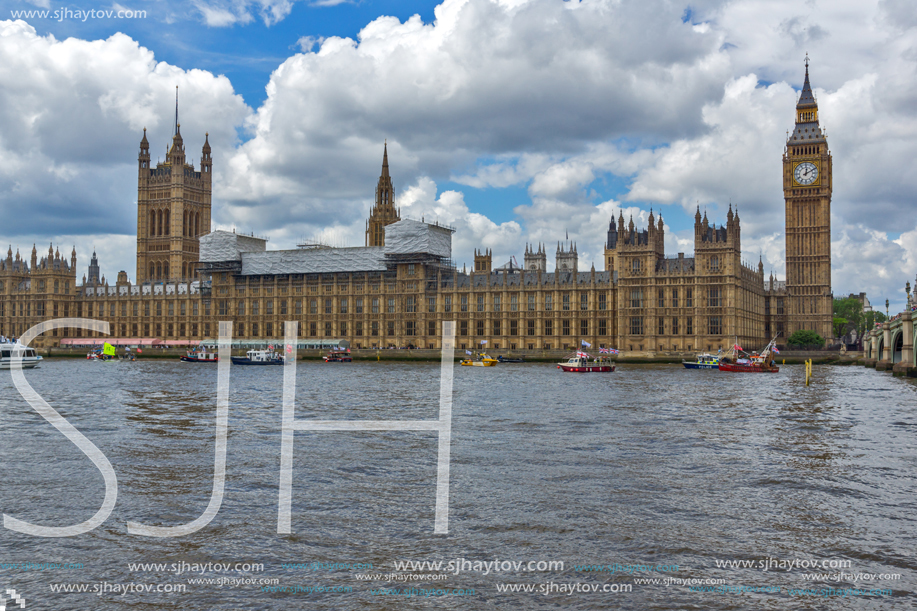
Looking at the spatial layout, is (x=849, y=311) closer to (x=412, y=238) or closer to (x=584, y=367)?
Answer: (x=412, y=238)

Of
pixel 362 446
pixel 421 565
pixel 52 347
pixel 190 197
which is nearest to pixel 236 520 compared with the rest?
pixel 421 565

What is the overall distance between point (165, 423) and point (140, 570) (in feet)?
64.8

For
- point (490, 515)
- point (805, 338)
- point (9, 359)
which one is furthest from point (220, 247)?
point (490, 515)

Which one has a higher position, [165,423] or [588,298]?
[588,298]

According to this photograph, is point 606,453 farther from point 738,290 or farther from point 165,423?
point 738,290

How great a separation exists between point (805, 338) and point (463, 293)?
160 feet

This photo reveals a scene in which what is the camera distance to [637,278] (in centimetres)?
11025

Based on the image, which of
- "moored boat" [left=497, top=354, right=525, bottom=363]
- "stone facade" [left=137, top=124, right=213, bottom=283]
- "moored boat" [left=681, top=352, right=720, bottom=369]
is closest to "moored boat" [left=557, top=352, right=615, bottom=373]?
"moored boat" [left=681, top=352, right=720, bottom=369]

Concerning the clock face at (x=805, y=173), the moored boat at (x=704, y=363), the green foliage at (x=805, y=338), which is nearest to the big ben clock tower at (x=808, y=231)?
the clock face at (x=805, y=173)

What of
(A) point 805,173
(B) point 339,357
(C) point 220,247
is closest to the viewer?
(B) point 339,357

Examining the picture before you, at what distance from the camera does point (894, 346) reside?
85.0m

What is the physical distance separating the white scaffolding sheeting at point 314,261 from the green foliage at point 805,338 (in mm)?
60416

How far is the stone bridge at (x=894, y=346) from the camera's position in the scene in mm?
65000

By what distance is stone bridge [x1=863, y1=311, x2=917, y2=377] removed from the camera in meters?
65.0
